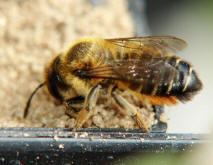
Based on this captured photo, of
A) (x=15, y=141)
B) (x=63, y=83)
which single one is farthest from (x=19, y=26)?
(x=15, y=141)

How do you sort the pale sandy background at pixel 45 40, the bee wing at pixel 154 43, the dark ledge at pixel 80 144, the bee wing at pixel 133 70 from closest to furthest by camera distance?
the dark ledge at pixel 80 144
the bee wing at pixel 133 70
the bee wing at pixel 154 43
the pale sandy background at pixel 45 40

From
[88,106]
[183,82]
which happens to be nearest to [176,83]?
[183,82]

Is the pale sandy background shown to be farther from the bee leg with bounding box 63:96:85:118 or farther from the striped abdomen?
the striped abdomen

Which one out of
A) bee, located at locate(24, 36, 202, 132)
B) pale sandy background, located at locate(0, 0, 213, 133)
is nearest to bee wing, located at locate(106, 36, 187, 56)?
bee, located at locate(24, 36, 202, 132)

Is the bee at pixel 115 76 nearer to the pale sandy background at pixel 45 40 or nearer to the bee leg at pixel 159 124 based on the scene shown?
the bee leg at pixel 159 124

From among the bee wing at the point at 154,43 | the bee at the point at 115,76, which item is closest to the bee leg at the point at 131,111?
the bee at the point at 115,76

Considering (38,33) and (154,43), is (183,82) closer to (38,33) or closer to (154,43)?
(154,43)
